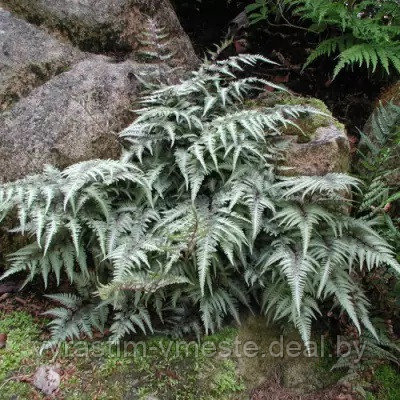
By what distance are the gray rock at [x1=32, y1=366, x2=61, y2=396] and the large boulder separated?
298cm

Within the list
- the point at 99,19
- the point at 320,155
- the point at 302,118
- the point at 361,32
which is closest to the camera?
the point at 320,155

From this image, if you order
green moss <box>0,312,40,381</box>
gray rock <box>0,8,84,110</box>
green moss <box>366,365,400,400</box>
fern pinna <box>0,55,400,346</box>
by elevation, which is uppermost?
gray rock <box>0,8,84,110</box>

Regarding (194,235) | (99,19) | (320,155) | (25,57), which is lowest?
(194,235)

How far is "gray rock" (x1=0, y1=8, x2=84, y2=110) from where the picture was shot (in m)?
3.79

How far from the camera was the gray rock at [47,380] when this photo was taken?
2.86m

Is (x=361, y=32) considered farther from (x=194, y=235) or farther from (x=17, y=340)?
(x=17, y=340)

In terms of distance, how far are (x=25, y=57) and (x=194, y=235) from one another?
2424mm

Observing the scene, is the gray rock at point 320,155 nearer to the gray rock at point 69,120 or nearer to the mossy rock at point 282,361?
the mossy rock at point 282,361

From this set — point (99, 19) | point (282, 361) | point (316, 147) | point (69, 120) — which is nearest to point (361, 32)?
point (316, 147)

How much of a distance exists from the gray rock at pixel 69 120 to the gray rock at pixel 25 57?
100 mm

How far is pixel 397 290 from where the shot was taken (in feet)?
10.4

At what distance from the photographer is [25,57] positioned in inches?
154

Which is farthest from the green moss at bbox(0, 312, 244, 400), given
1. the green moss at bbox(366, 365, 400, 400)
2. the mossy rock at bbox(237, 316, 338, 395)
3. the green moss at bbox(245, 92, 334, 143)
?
the green moss at bbox(245, 92, 334, 143)

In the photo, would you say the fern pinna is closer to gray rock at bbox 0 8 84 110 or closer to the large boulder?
gray rock at bbox 0 8 84 110
